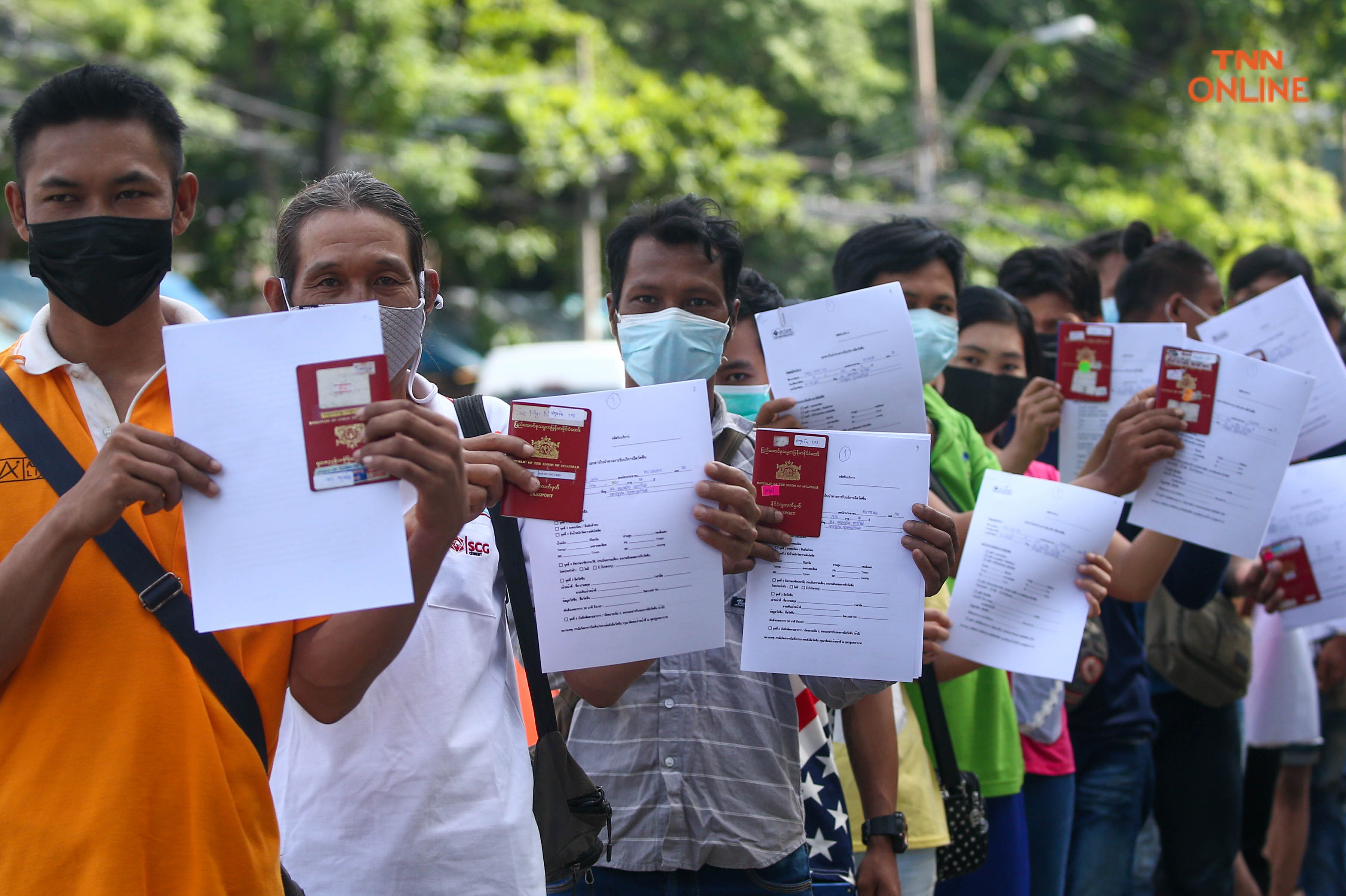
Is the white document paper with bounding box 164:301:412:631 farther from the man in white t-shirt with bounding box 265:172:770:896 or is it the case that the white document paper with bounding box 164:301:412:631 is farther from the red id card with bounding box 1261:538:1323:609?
the red id card with bounding box 1261:538:1323:609

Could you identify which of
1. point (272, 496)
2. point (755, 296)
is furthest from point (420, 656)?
point (755, 296)

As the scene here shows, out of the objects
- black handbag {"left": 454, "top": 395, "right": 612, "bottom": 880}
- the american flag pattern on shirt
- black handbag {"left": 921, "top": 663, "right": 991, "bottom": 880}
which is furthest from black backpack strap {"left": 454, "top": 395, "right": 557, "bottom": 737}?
black handbag {"left": 921, "top": 663, "right": 991, "bottom": 880}

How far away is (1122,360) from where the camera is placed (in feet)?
11.3

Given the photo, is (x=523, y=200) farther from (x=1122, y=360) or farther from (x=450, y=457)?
(x=450, y=457)

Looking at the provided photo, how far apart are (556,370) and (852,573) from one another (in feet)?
41.3

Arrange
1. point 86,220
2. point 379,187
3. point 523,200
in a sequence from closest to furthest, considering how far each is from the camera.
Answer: point 86,220, point 379,187, point 523,200

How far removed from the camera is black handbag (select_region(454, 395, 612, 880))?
2.20 metres

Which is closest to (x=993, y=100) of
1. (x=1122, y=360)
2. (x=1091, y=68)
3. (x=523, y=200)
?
(x=1091, y=68)

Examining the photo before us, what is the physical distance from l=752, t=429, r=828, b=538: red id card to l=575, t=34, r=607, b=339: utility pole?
57.0ft

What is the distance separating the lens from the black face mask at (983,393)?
3.80m

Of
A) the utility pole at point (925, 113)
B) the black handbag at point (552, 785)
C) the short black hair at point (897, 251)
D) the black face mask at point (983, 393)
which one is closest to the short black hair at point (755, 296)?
the short black hair at point (897, 251)

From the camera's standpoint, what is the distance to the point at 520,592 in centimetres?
222

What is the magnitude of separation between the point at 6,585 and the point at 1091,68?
2758 centimetres

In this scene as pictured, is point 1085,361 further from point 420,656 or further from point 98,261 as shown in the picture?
point 98,261
